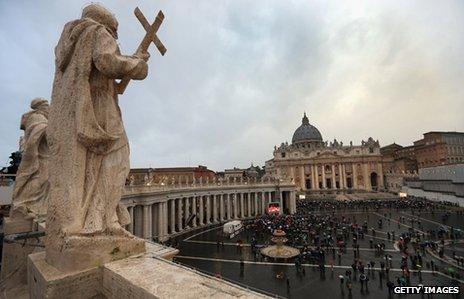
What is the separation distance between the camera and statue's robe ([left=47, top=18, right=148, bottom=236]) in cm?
453

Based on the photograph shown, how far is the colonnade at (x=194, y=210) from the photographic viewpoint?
3331 cm

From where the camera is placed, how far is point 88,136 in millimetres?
4625

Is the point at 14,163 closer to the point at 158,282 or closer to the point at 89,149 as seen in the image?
the point at 89,149

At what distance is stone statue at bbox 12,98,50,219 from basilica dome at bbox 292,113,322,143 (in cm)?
13629

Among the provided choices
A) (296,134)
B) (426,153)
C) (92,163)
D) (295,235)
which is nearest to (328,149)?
(296,134)

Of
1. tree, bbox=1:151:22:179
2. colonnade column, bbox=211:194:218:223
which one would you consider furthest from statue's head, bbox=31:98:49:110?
colonnade column, bbox=211:194:218:223

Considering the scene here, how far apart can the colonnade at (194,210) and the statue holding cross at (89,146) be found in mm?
27492

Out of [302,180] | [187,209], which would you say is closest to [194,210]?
[187,209]

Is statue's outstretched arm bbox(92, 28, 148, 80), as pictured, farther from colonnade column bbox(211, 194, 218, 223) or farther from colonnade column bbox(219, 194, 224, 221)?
colonnade column bbox(219, 194, 224, 221)

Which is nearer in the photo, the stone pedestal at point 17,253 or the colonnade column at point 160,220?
the stone pedestal at point 17,253

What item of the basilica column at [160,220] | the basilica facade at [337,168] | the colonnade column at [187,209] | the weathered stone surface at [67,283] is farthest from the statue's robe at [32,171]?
the basilica facade at [337,168]

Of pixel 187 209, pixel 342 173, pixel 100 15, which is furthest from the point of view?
pixel 342 173

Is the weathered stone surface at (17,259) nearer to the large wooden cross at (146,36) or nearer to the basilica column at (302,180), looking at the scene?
the large wooden cross at (146,36)

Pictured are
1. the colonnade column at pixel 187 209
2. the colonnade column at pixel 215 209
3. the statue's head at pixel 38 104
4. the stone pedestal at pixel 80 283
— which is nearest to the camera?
the stone pedestal at pixel 80 283
